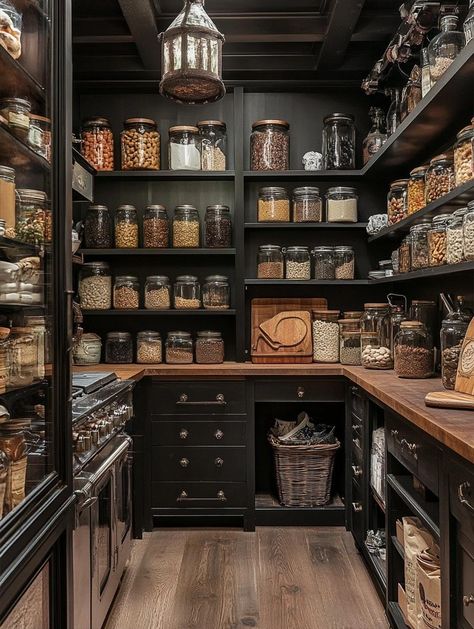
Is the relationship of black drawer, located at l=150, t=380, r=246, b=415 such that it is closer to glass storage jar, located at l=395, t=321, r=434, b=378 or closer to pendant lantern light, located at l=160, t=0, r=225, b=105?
glass storage jar, located at l=395, t=321, r=434, b=378

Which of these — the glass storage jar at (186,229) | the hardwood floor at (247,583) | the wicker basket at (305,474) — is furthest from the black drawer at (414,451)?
the glass storage jar at (186,229)

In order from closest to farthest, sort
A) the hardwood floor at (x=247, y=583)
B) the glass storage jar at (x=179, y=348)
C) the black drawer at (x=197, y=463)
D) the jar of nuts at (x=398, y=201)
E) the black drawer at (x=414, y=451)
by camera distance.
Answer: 1. the black drawer at (x=414, y=451)
2. the hardwood floor at (x=247, y=583)
3. the jar of nuts at (x=398, y=201)
4. the black drawer at (x=197, y=463)
5. the glass storage jar at (x=179, y=348)

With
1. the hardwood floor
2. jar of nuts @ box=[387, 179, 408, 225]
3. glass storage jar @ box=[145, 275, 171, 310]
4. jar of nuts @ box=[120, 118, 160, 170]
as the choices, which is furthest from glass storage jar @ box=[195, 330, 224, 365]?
jar of nuts @ box=[387, 179, 408, 225]

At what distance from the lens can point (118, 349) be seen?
11.9 feet

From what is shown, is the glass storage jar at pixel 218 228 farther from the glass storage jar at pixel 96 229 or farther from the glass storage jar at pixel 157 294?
the glass storage jar at pixel 96 229

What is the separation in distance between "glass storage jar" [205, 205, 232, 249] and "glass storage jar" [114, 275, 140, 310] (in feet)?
1.63

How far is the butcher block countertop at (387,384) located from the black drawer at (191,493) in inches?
22.9

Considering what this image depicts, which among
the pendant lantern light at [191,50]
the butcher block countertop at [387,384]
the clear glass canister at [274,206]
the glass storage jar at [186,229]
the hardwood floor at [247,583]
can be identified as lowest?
the hardwood floor at [247,583]

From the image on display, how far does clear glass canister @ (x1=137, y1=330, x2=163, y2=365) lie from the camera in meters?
3.61

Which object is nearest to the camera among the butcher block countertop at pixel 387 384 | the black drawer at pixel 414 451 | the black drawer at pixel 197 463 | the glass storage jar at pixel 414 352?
the butcher block countertop at pixel 387 384

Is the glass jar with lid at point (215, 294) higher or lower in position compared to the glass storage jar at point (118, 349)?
higher

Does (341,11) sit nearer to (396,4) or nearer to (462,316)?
(396,4)

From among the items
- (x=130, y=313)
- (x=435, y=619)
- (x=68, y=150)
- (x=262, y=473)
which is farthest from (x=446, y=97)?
(x=262, y=473)

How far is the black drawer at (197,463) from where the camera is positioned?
3.41 meters
